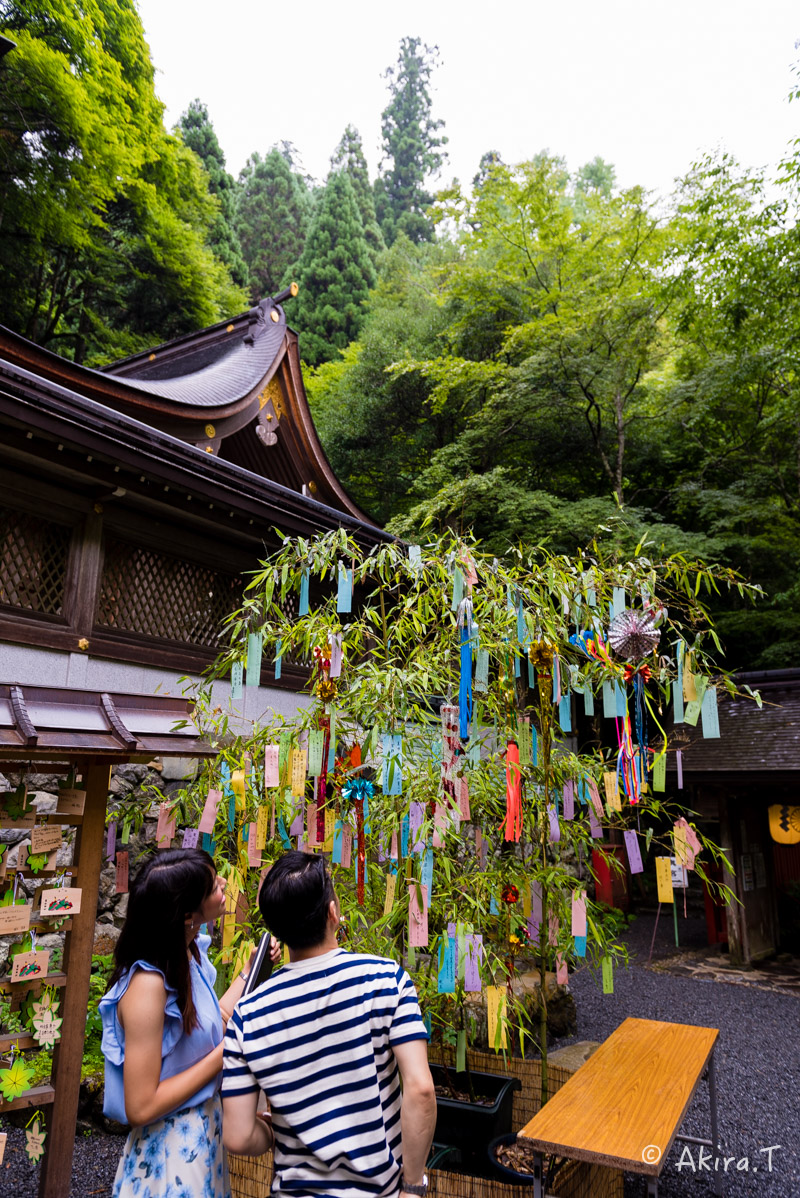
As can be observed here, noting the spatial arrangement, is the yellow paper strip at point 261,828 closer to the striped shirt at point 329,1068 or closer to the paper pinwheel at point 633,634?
the striped shirt at point 329,1068

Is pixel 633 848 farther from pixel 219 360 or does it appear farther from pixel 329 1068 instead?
pixel 219 360

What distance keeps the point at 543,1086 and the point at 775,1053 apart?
4712 mm

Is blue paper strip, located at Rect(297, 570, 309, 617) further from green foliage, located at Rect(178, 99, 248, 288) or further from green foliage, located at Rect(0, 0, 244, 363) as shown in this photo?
green foliage, located at Rect(178, 99, 248, 288)

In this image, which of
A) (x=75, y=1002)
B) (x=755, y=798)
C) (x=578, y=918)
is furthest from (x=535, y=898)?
(x=755, y=798)

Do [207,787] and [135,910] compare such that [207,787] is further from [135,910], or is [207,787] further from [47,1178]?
[135,910]

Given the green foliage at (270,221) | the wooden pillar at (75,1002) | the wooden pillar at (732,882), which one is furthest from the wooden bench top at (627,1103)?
the green foliage at (270,221)

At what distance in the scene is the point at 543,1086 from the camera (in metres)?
3.28

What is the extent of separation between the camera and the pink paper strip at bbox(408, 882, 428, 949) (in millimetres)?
2955

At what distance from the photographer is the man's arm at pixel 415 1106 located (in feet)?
5.39

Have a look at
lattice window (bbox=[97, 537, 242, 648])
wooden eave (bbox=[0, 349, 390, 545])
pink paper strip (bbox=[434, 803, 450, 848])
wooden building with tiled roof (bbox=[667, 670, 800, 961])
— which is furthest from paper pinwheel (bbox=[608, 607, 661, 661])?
wooden building with tiled roof (bbox=[667, 670, 800, 961])

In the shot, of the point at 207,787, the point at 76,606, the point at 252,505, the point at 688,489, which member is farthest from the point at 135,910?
the point at 688,489

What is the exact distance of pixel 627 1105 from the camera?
2.98m

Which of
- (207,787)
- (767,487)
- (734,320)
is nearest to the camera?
(207,787)

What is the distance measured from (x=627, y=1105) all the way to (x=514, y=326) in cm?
1475
